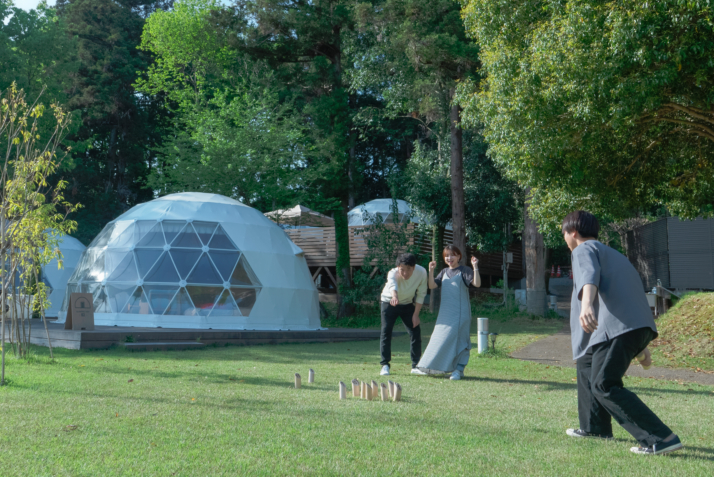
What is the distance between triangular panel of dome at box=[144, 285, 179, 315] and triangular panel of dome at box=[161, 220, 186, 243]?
159 cm

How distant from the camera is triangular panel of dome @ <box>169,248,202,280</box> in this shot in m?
16.2

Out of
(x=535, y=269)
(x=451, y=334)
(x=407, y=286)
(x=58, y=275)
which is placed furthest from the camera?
(x=58, y=275)

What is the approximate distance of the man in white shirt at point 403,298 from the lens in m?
8.30

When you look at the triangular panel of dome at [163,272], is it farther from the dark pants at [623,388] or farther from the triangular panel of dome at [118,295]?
the dark pants at [623,388]

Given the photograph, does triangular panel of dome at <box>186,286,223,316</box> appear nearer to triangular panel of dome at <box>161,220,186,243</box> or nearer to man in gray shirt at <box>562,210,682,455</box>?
triangular panel of dome at <box>161,220,186,243</box>

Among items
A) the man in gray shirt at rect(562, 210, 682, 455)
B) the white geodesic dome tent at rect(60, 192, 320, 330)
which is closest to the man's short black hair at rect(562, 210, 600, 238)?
the man in gray shirt at rect(562, 210, 682, 455)

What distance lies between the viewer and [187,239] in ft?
55.2

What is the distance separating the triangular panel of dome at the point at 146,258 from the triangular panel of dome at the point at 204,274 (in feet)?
3.82

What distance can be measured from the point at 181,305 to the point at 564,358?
964 centimetres

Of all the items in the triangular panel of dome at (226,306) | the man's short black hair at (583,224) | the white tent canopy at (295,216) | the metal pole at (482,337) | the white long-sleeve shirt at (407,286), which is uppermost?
the white tent canopy at (295,216)

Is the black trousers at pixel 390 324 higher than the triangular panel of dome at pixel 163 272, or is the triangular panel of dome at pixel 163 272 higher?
the triangular panel of dome at pixel 163 272

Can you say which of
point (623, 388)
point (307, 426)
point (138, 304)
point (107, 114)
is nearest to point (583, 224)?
point (623, 388)

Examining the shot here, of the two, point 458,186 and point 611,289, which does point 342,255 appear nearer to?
point 458,186

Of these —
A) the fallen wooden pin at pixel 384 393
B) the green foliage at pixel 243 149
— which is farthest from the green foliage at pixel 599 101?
the green foliage at pixel 243 149
